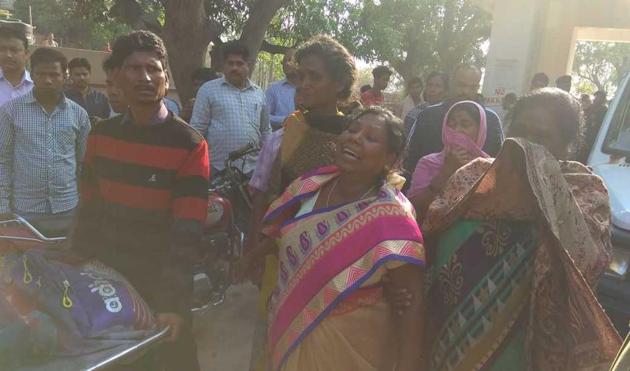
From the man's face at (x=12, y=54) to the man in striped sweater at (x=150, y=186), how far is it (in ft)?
6.19

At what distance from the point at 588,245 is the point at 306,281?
898 mm

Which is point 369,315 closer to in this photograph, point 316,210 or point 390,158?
point 316,210

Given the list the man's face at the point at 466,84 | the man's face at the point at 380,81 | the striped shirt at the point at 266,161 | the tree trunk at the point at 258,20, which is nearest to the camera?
the striped shirt at the point at 266,161

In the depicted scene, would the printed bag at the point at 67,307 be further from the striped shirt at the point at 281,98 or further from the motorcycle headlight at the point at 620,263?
the striped shirt at the point at 281,98

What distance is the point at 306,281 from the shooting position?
175 cm

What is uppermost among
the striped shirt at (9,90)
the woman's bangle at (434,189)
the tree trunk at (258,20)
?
the tree trunk at (258,20)

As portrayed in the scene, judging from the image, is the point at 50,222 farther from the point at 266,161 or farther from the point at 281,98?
the point at 281,98

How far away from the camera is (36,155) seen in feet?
9.84

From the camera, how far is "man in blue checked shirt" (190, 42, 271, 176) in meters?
4.13

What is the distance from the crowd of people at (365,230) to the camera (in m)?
1.63

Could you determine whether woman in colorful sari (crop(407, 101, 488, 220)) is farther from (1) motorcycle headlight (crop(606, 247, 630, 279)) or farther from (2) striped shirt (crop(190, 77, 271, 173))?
(2) striped shirt (crop(190, 77, 271, 173))

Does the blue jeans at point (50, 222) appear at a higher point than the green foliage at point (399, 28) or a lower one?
lower

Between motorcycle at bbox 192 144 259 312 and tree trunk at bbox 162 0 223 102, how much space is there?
397 cm

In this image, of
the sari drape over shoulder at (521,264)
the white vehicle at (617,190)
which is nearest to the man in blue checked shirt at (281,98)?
the white vehicle at (617,190)
